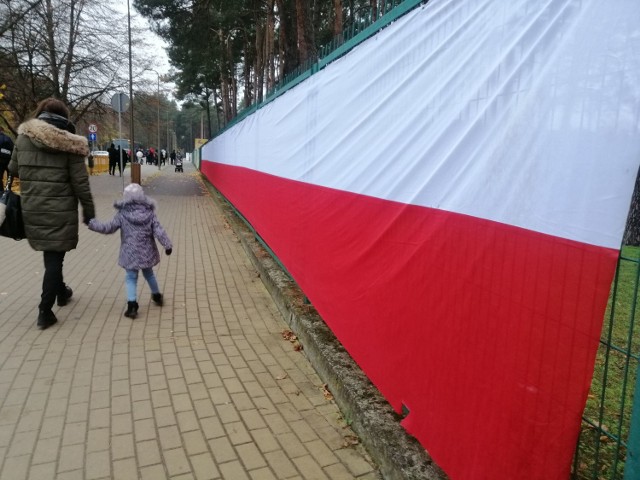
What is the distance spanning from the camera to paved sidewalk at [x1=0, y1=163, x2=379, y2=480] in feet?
7.82

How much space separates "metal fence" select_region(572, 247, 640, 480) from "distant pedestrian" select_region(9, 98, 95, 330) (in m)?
3.97

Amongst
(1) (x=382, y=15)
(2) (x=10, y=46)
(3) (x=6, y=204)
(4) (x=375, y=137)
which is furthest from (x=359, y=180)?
(2) (x=10, y=46)

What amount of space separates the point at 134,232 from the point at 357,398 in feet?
9.22

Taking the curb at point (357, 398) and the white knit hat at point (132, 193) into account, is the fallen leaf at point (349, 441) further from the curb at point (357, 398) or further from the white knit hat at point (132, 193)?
the white knit hat at point (132, 193)

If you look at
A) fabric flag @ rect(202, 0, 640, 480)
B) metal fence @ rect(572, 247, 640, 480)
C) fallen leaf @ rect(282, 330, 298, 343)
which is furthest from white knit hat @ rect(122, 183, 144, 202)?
metal fence @ rect(572, 247, 640, 480)

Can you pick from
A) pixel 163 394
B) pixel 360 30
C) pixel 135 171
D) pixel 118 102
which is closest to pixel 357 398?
pixel 163 394

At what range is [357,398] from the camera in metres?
2.69

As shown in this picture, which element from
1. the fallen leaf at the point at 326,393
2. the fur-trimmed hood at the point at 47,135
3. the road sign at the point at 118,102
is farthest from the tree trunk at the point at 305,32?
the fallen leaf at the point at 326,393

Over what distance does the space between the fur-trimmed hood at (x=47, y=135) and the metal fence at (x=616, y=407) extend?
13.0 ft

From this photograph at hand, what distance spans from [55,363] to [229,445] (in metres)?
1.76

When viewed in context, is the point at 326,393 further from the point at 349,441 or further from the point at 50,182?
the point at 50,182

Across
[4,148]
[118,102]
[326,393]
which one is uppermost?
[118,102]

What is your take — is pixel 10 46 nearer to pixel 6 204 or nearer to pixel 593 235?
pixel 6 204

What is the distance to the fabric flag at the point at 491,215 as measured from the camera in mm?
1364
